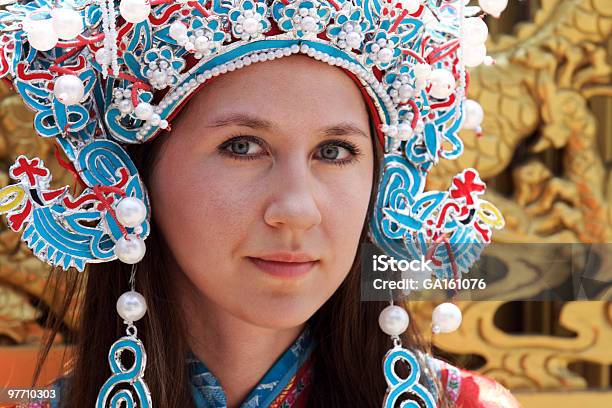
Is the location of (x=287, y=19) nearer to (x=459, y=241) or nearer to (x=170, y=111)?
(x=170, y=111)

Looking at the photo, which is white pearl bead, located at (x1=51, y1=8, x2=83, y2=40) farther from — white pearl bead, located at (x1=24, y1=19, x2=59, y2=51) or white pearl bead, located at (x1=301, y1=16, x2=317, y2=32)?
white pearl bead, located at (x1=301, y1=16, x2=317, y2=32)

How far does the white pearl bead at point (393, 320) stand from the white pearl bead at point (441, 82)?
412mm

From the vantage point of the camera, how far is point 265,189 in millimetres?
1693

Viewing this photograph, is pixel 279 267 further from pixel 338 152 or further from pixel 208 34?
pixel 208 34

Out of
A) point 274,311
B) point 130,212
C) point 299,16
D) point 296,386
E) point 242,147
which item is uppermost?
point 299,16

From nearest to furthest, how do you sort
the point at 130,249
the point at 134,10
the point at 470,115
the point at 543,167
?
1. the point at 134,10
2. the point at 130,249
3. the point at 470,115
4. the point at 543,167

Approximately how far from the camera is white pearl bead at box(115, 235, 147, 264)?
1.74m

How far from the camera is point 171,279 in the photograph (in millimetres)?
1908

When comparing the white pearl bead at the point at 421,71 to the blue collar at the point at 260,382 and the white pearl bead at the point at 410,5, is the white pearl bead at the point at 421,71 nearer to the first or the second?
the white pearl bead at the point at 410,5

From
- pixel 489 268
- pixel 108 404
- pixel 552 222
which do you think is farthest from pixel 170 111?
pixel 552 222

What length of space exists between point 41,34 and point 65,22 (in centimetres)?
5

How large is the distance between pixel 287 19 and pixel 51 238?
21.3 inches

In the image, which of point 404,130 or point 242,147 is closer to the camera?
point 242,147

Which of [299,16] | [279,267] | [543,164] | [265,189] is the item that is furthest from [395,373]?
[543,164]
